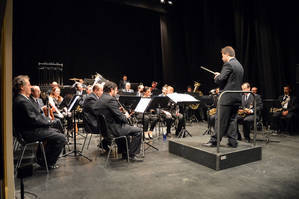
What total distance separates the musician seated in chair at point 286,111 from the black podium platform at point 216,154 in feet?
10.1

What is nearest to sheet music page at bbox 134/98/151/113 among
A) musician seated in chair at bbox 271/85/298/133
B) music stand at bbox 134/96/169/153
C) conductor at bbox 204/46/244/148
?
music stand at bbox 134/96/169/153

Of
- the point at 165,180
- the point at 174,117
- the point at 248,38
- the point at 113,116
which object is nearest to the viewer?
the point at 165,180

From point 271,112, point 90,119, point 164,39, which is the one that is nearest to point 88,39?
point 164,39

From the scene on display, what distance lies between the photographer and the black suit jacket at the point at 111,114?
4.04 m

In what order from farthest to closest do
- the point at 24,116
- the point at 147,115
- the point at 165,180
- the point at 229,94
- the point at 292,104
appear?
the point at 292,104
the point at 147,115
the point at 229,94
the point at 24,116
the point at 165,180

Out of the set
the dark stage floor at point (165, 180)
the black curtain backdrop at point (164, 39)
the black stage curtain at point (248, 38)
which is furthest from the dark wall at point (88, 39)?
the dark stage floor at point (165, 180)

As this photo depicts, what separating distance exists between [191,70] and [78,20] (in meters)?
6.15

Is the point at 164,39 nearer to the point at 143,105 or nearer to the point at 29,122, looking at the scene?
the point at 143,105

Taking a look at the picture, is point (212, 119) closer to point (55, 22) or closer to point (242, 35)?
point (242, 35)

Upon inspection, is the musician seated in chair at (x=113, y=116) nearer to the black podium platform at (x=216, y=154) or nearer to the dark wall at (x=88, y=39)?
the black podium platform at (x=216, y=154)

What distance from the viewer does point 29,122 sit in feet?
11.7

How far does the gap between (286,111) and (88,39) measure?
947 centimetres

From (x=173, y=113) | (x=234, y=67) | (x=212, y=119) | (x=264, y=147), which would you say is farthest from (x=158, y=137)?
(x=234, y=67)

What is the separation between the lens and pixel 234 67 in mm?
3943
